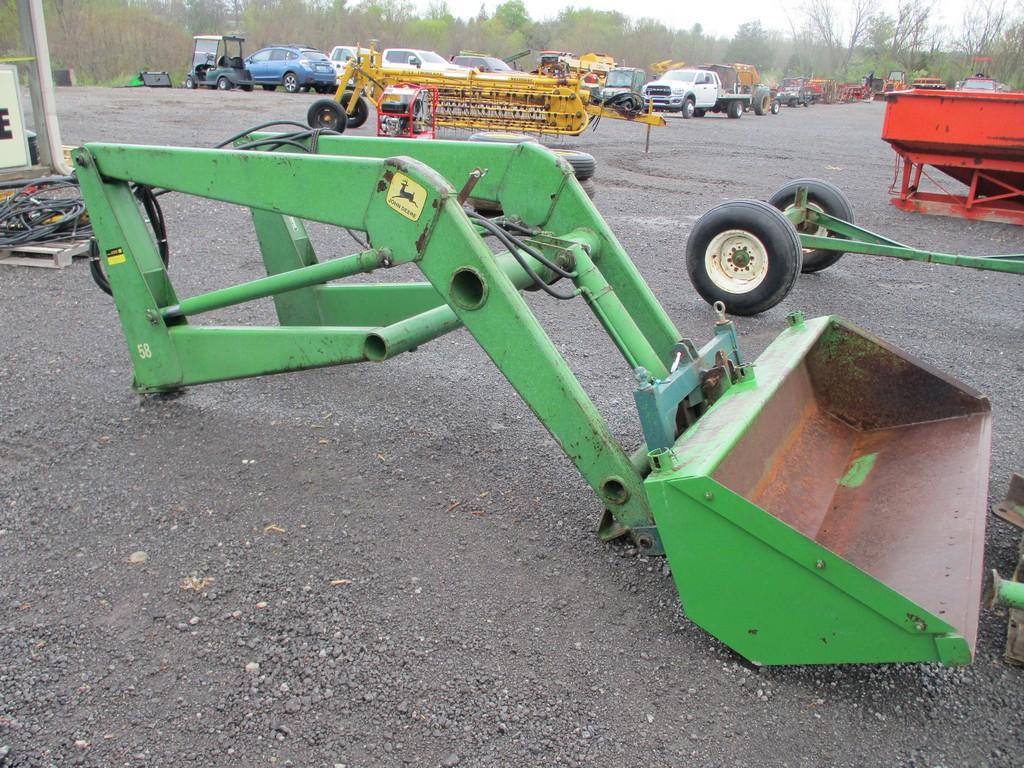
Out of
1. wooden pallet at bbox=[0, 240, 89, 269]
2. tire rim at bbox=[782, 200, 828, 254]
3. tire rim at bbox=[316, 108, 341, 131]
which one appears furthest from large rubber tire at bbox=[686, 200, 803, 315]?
tire rim at bbox=[316, 108, 341, 131]

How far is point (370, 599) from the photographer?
278 centimetres

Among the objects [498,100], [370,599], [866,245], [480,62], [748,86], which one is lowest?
[370,599]

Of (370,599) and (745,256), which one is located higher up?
(745,256)

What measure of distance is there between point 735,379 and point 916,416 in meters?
0.84

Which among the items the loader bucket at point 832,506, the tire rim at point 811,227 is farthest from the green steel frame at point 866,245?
the loader bucket at point 832,506

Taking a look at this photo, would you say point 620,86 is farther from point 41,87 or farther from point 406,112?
point 41,87

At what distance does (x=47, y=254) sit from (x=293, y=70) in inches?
1022

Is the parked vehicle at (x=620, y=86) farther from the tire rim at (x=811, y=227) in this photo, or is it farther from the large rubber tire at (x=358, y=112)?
the tire rim at (x=811, y=227)

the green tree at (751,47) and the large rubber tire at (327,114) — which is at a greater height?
the green tree at (751,47)

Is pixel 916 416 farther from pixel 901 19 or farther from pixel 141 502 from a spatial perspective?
pixel 901 19

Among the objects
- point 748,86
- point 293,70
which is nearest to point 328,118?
point 293,70

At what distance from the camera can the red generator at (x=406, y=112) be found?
14344mm

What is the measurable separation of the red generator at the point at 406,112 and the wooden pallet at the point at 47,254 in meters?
7.81

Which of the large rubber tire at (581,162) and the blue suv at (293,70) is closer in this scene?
the large rubber tire at (581,162)
